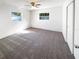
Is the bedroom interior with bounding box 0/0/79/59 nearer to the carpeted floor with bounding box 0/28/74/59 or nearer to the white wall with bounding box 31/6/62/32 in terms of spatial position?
the white wall with bounding box 31/6/62/32

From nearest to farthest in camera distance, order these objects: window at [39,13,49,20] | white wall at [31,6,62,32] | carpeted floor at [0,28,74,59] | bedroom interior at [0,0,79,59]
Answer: carpeted floor at [0,28,74,59], bedroom interior at [0,0,79,59], white wall at [31,6,62,32], window at [39,13,49,20]

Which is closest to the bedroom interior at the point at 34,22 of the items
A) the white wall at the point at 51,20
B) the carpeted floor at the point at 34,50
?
the white wall at the point at 51,20

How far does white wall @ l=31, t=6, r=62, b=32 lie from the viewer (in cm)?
922

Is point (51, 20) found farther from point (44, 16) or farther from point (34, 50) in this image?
point (34, 50)

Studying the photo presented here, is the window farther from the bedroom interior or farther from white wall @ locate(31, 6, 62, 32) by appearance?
white wall @ locate(31, 6, 62, 32)

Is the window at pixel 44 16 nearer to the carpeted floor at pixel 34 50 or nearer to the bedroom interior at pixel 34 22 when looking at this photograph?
the bedroom interior at pixel 34 22

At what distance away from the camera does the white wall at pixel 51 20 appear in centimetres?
922

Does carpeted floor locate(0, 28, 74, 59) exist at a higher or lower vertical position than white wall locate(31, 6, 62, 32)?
lower

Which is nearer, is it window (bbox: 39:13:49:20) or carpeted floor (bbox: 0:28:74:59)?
carpeted floor (bbox: 0:28:74:59)

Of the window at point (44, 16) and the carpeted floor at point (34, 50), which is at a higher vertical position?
the window at point (44, 16)

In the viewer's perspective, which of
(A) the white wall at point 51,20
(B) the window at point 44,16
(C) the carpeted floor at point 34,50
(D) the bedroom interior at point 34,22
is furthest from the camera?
(B) the window at point 44,16

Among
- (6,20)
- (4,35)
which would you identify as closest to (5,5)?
(6,20)

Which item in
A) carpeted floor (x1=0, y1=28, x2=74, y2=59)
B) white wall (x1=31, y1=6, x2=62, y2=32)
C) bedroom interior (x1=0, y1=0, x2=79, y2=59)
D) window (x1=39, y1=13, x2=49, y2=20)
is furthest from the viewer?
window (x1=39, y1=13, x2=49, y2=20)

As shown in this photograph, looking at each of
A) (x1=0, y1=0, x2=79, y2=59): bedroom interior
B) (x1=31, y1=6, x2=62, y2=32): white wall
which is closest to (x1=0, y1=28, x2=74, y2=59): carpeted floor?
(x1=0, y1=0, x2=79, y2=59): bedroom interior
